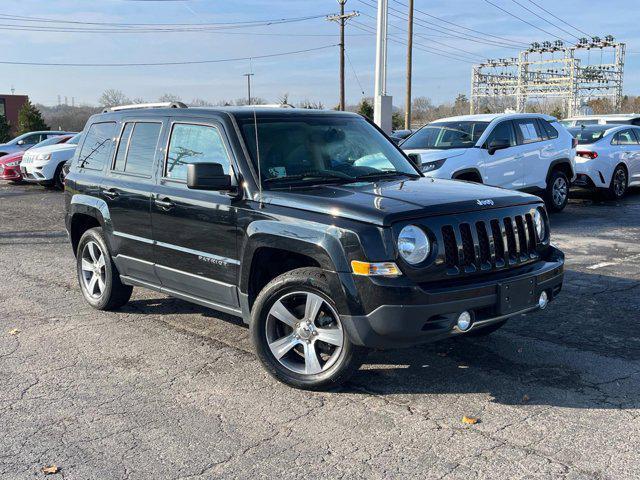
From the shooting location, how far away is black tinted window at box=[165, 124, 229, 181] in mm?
5230

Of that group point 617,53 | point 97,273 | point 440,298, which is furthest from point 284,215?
point 617,53

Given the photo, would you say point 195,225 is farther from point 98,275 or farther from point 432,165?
point 432,165

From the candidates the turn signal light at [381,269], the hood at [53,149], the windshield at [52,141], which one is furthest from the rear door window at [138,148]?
the windshield at [52,141]

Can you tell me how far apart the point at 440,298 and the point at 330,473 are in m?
1.22

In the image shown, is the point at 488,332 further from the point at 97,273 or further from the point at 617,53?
the point at 617,53

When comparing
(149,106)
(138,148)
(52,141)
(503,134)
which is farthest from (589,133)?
(52,141)

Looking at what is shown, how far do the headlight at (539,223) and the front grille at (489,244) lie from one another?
0.10m

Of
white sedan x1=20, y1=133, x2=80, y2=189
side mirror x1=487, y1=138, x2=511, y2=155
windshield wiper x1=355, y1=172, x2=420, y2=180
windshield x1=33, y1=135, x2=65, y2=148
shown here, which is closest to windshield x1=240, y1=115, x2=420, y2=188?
windshield wiper x1=355, y1=172, x2=420, y2=180

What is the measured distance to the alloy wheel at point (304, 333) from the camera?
14.6ft

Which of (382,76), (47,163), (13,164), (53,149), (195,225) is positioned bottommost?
(13,164)

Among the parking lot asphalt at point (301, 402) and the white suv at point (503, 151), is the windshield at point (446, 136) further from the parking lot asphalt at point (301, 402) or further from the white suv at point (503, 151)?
the parking lot asphalt at point (301, 402)

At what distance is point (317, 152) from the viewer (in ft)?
17.5

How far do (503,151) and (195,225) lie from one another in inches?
306

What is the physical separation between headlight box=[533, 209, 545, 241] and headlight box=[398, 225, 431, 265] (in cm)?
121
